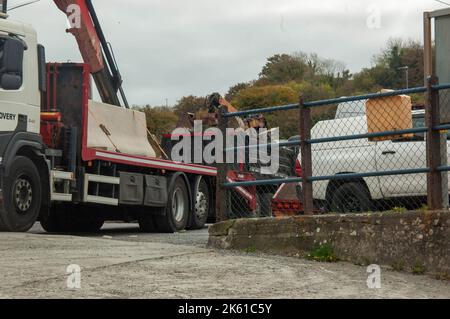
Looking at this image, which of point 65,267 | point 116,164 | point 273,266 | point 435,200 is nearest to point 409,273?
point 435,200

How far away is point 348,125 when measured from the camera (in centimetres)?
1239

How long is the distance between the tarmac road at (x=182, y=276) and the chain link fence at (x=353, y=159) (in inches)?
46.7

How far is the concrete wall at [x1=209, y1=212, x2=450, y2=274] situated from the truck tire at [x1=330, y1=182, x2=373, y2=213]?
232 cm

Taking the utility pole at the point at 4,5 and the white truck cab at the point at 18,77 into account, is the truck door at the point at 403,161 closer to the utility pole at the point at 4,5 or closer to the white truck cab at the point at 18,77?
the white truck cab at the point at 18,77

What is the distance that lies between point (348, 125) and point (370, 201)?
3.78ft

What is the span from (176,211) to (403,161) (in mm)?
5472

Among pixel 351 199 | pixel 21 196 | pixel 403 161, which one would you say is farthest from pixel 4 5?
pixel 403 161

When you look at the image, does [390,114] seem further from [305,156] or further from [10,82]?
[10,82]

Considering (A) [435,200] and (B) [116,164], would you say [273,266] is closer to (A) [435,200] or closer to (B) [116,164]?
(A) [435,200]

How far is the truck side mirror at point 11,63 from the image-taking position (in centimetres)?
1152

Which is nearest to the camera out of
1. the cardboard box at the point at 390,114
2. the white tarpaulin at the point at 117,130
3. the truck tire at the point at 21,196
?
the cardboard box at the point at 390,114

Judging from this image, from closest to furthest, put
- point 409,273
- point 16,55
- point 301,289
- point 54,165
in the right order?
point 301,289, point 409,273, point 16,55, point 54,165

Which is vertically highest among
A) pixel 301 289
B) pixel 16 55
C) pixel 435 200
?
pixel 16 55

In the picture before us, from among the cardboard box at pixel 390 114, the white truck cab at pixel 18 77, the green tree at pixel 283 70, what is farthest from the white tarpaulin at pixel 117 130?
the green tree at pixel 283 70
